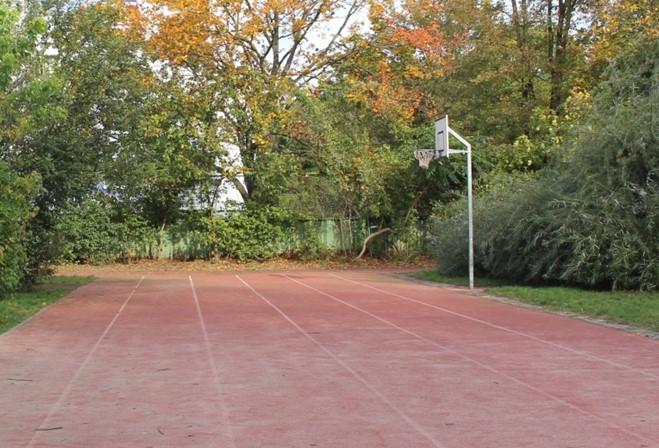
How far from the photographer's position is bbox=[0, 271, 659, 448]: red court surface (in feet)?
18.7

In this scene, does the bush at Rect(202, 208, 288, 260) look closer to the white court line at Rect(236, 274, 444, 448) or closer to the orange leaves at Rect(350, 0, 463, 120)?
the orange leaves at Rect(350, 0, 463, 120)

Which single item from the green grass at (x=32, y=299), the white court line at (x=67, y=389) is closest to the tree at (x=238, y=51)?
the green grass at (x=32, y=299)

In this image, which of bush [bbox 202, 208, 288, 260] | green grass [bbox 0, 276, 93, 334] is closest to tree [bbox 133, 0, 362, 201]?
bush [bbox 202, 208, 288, 260]

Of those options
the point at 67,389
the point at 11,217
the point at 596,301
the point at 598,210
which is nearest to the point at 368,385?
the point at 67,389

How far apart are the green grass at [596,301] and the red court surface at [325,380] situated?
2.83 feet

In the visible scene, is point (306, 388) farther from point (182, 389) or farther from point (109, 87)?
point (109, 87)

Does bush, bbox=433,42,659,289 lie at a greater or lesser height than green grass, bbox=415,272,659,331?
greater

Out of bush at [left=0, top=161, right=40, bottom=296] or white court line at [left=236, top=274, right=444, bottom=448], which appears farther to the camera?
bush at [left=0, top=161, right=40, bottom=296]

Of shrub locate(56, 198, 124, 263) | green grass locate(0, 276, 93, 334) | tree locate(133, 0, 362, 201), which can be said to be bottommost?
green grass locate(0, 276, 93, 334)

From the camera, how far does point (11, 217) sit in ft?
45.9

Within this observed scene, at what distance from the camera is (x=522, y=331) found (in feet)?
37.4

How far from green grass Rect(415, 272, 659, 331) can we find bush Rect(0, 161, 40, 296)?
416 inches

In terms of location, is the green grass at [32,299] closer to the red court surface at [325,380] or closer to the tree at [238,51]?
the red court surface at [325,380]

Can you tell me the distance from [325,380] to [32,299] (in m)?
11.0
